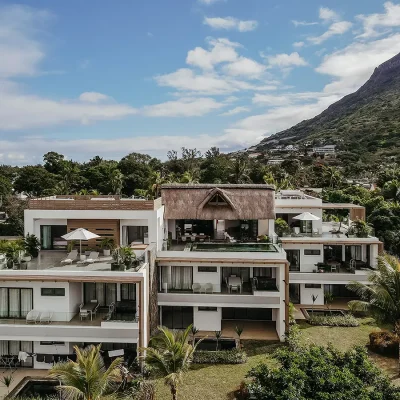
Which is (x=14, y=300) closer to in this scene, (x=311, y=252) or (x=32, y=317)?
(x=32, y=317)

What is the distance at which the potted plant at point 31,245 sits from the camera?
20.8 meters

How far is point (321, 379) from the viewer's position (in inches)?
458

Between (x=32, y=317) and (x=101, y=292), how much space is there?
11.0ft

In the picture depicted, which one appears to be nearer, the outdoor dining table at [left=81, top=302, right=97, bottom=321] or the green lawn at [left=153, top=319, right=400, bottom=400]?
the green lawn at [left=153, top=319, right=400, bottom=400]

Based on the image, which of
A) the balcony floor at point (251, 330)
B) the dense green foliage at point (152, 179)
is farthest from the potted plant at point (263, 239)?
the dense green foliage at point (152, 179)

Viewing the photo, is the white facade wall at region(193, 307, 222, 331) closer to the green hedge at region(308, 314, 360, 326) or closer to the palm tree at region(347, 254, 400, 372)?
the green hedge at region(308, 314, 360, 326)

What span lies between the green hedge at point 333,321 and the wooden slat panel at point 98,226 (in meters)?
12.6

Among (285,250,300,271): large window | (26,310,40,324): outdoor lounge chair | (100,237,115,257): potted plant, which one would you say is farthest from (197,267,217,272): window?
(26,310,40,324): outdoor lounge chair

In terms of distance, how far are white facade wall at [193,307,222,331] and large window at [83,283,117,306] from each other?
4.71 metres

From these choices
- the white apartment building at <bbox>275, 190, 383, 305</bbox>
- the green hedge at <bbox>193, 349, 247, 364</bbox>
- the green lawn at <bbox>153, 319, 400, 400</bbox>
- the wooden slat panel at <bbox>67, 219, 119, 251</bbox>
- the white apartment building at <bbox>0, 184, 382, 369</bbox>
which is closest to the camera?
the green lawn at <bbox>153, 319, 400, 400</bbox>

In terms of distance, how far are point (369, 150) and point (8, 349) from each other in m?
118

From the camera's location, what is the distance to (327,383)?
11664 mm

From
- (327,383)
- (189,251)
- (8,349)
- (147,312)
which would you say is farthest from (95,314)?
(327,383)

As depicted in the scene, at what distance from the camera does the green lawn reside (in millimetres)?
15930
